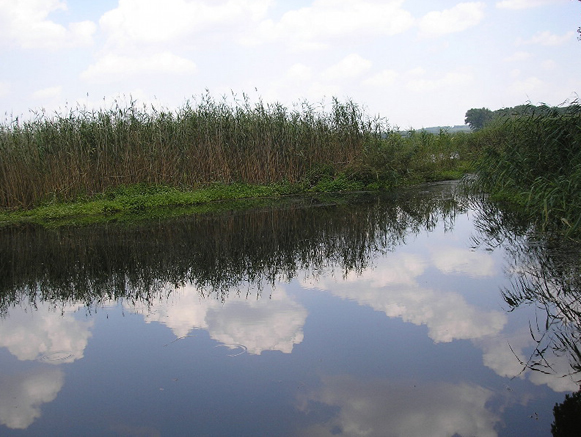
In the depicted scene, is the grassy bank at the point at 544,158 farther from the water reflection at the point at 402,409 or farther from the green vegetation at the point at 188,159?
the green vegetation at the point at 188,159

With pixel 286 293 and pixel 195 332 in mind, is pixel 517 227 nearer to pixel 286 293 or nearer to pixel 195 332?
pixel 286 293

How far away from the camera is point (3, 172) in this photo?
1387 cm

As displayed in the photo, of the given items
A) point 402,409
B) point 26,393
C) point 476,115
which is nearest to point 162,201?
point 26,393

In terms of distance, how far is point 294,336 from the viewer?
482 cm

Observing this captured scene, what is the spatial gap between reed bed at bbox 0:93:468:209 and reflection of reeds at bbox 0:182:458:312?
10.9 ft

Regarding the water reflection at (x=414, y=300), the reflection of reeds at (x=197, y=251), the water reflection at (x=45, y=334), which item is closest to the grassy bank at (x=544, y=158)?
the water reflection at (x=414, y=300)

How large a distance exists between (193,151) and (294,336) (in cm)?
1226

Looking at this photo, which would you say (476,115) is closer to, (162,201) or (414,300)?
(162,201)

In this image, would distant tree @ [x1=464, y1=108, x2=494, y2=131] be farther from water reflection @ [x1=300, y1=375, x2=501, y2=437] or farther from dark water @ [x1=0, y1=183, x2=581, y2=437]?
water reflection @ [x1=300, y1=375, x2=501, y2=437]

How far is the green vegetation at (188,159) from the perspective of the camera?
14.3 m

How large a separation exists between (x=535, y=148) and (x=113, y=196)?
1174cm

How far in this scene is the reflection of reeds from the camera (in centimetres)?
679

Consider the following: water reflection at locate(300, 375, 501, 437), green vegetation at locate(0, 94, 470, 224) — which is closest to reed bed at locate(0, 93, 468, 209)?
green vegetation at locate(0, 94, 470, 224)

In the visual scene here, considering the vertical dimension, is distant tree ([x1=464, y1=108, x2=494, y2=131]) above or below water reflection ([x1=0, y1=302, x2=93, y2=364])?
above
